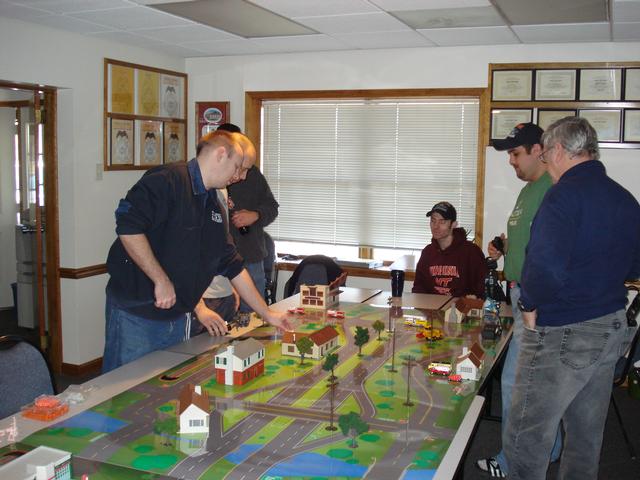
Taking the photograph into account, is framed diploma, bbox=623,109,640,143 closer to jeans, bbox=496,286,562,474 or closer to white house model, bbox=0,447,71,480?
jeans, bbox=496,286,562,474

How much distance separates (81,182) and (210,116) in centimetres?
145

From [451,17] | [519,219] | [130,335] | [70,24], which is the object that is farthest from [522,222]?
[70,24]

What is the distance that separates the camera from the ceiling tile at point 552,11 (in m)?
3.83

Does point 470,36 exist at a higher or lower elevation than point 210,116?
higher

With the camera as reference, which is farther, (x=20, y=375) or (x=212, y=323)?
(x=212, y=323)

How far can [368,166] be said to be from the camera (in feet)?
19.4

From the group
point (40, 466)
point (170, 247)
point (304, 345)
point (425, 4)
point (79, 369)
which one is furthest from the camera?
point (79, 369)

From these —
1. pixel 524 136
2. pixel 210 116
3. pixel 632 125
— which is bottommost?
pixel 524 136

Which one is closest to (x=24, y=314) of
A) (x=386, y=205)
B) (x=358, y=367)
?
(x=386, y=205)

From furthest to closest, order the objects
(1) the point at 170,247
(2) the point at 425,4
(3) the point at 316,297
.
→ (2) the point at 425,4, (3) the point at 316,297, (1) the point at 170,247

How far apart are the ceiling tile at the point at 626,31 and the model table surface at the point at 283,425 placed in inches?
103

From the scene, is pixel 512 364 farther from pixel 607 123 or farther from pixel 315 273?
pixel 607 123

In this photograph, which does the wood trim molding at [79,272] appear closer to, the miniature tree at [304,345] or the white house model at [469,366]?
the miniature tree at [304,345]

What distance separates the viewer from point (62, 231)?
5.12m
